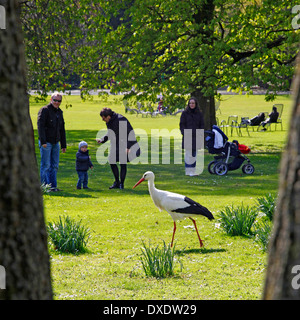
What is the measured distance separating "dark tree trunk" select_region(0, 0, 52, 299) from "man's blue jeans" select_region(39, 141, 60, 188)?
10.6 m

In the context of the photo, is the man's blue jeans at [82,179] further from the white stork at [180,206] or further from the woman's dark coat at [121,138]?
the white stork at [180,206]

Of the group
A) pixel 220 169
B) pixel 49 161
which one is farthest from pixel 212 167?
pixel 49 161

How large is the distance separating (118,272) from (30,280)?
4.80m

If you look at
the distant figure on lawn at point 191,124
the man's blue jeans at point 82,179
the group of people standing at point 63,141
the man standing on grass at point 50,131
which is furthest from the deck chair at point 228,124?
the man standing on grass at point 50,131

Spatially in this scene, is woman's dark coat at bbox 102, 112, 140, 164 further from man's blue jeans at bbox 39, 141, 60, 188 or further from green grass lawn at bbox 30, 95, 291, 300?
man's blue jeans at bbox 39, 141, 60, 188

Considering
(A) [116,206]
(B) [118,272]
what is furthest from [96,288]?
(A) [116,206]

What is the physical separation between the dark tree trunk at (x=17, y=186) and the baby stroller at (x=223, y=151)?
13642 millimetres

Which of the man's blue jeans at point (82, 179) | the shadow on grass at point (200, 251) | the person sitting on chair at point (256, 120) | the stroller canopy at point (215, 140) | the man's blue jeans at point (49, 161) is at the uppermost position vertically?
the person sitting on chair at point (256, 120)

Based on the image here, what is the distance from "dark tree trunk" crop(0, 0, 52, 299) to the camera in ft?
9.48

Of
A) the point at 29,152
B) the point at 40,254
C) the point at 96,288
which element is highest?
the point at 29,152

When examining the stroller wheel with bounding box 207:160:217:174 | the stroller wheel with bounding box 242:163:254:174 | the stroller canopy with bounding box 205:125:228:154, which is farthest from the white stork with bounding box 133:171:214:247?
the stroller wheel with bounding box 242:163:254:174

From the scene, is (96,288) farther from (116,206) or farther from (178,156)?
(178,156)

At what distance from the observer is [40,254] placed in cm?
305

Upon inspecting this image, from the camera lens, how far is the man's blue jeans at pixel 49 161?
535 inches
